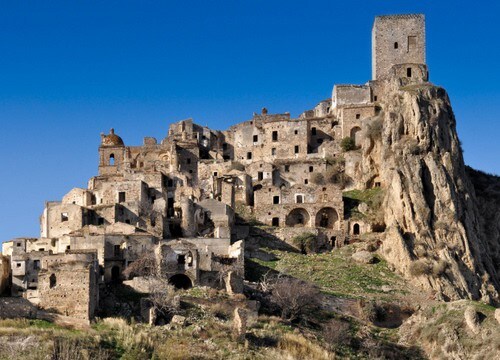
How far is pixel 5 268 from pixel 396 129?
101 ft

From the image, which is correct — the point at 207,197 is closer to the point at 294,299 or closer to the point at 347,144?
the point at 347,144

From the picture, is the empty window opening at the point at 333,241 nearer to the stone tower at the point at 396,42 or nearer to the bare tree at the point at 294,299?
the bare tree at the point at 294,299

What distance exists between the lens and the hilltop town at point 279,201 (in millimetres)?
55656

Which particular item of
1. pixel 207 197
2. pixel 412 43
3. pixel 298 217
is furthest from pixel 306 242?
pixel 412 43

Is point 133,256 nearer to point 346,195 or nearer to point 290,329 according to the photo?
point 290,329

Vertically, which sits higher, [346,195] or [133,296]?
[346,195]

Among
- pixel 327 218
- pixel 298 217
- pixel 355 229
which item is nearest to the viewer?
pixel 355 229

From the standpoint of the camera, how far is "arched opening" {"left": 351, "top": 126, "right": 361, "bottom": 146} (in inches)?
3071

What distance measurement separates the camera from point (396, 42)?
281 feet

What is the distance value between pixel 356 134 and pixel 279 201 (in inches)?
477

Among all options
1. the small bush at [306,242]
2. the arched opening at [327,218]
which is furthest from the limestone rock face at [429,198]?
the small bush at [306,242]

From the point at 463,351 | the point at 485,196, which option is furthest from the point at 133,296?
the point at 485,196

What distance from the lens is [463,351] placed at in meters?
50.5

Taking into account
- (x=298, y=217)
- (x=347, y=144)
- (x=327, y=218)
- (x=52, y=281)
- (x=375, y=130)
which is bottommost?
(x=52, y=281)
